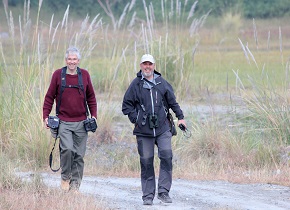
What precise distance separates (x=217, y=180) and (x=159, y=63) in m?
4.85

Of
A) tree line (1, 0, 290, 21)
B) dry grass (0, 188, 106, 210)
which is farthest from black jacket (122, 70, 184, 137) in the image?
tree line (1, 0, 290, 21)

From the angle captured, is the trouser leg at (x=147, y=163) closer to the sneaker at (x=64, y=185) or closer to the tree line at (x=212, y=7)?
the sneaker at (x=64, y=185)

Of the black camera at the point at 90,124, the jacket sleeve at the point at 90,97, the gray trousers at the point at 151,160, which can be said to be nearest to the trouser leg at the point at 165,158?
the gray trousers at the point at 151,160

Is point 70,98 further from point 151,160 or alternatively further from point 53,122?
point 151,160

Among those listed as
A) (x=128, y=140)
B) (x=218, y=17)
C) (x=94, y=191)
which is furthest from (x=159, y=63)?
(x=218, y=17)

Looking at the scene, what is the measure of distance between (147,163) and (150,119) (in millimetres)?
498

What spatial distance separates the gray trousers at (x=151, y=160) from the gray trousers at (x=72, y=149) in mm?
646

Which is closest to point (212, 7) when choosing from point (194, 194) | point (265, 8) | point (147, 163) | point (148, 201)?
point (265, 8)

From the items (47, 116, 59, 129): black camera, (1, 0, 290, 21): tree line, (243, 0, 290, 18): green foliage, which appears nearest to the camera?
(47, 116, 59, 129): black camera

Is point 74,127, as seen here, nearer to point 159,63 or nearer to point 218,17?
point 159,63

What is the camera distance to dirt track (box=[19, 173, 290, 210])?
8675mm

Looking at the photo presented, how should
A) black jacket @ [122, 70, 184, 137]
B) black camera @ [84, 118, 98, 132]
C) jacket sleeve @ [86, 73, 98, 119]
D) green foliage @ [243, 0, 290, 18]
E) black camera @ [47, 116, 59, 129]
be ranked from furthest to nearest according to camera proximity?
green foliage @ [243, 0, 290, 18]
jacket sleeve @ [86, 73, 98, 119]
black camera @ [84, 118, 98, 132]
black camera @ [47, 116, 59, 129]
black jacket @ [122, 70, 184, 137]

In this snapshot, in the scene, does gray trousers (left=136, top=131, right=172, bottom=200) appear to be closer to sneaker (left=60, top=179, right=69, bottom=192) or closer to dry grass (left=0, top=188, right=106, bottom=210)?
dry grass (left=0, top=188, right=106, bottom=210)

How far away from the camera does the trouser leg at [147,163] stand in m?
8.73
